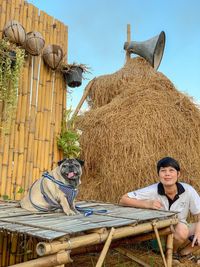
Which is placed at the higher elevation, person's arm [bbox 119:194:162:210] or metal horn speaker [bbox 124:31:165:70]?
metal horn speaker [bbox 124:31:165:70]

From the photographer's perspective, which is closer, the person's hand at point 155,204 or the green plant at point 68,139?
the person's hand at point 155,204

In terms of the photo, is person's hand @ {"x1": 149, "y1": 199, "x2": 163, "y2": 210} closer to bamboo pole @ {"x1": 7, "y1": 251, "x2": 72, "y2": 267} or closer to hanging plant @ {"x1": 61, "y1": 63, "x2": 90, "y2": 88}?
bamboo pole @ {"x1": 7, "y1": 251, "x2": 72, "y2": 267}

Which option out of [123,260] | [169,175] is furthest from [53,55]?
[123,260]

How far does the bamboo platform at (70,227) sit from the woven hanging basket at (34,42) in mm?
2793

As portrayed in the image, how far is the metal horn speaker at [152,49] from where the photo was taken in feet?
24.5

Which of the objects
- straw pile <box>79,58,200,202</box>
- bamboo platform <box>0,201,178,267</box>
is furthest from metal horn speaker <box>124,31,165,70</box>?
bamboo platform <box>0,201,178,267</box>

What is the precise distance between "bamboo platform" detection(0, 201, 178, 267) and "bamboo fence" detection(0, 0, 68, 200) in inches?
62.3

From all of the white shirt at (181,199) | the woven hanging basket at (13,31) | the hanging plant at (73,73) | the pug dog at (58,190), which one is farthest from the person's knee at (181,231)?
the woven hanging basket at (13,31)

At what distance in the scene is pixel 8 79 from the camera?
18.5 feet

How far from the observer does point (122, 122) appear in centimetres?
663

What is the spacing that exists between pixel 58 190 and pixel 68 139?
2.73 metres

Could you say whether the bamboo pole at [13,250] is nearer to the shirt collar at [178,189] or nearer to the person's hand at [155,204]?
the person's hand at [155,204]

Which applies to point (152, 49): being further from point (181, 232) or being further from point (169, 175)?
point (181, 232)

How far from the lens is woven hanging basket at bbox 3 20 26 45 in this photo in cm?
571
